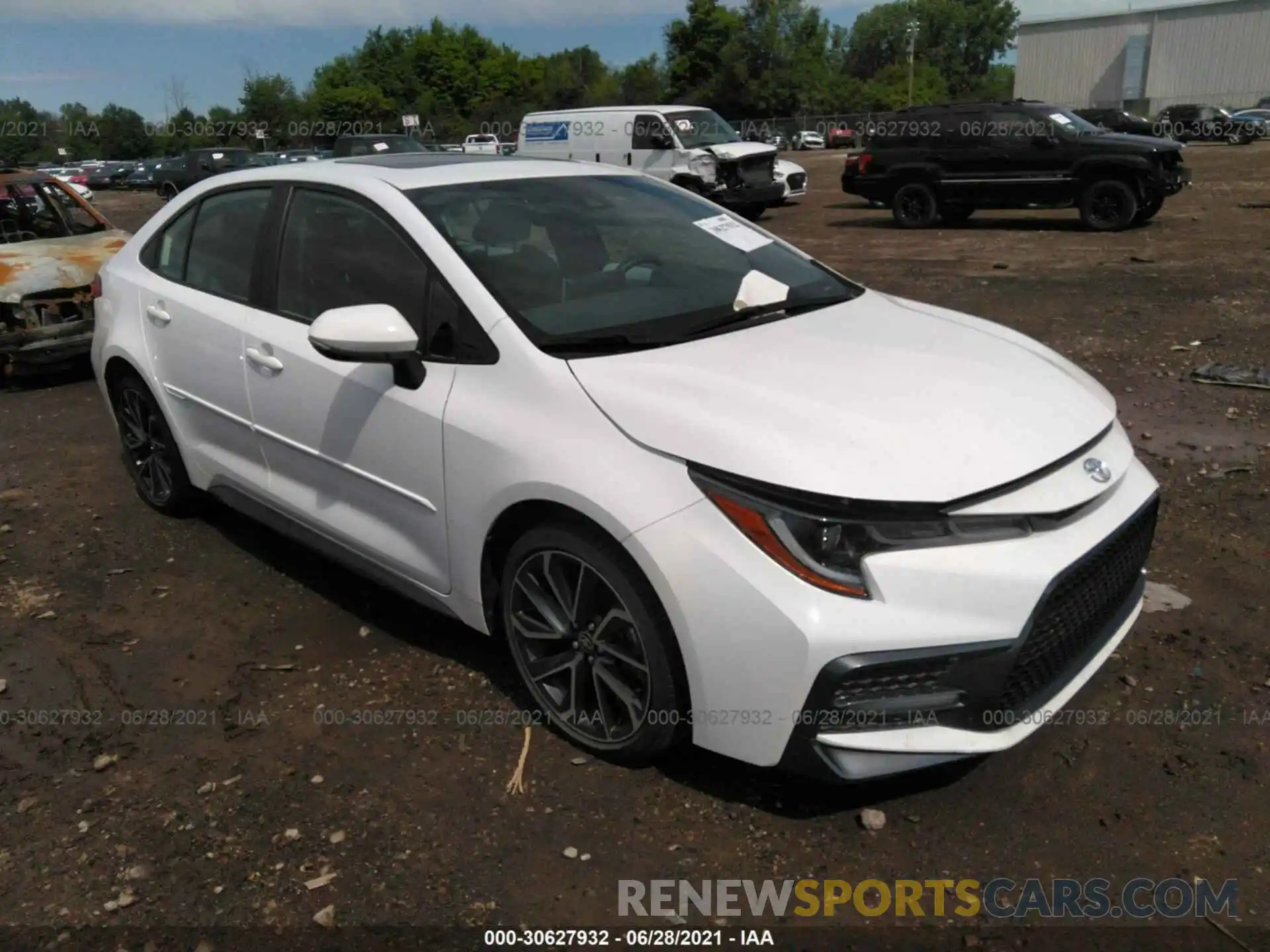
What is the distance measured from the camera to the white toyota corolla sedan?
7.75 feet

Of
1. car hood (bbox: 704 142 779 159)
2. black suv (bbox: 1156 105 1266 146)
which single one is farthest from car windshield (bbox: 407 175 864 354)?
black suv (bbox: 1156 105 1266 146)

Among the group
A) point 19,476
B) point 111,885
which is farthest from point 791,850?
point 19,476

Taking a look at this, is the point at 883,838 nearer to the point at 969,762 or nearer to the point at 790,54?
the point at 969,762

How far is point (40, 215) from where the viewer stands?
8492 millimetres

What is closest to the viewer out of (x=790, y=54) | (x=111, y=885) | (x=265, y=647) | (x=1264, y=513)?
(x=111, y=885)

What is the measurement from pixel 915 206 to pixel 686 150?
4.06 meters

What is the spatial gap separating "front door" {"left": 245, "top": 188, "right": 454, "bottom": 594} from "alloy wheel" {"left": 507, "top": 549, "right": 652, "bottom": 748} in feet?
1.17

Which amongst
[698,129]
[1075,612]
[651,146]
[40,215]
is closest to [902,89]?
[698,129]

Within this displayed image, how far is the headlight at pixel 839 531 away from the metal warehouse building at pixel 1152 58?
70233 mm

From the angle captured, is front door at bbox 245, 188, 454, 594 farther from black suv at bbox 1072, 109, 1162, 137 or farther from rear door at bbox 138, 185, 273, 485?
black suv at bbox 1072, 109, 1162, 137

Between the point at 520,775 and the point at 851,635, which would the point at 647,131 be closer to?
the point at 520,775

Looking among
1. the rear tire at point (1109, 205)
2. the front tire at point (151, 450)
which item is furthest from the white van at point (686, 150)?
the front tire at point (151, 450)

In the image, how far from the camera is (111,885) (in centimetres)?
257

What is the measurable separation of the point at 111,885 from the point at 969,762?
2347mm
